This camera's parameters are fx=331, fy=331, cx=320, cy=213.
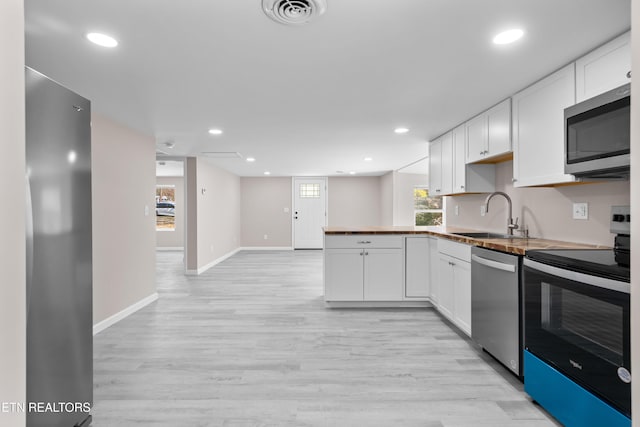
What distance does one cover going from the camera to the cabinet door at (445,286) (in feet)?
10.6

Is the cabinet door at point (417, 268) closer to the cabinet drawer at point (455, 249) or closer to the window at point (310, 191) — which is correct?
the cabinet drawer at point (455, 249)

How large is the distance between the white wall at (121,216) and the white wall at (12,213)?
2591mm

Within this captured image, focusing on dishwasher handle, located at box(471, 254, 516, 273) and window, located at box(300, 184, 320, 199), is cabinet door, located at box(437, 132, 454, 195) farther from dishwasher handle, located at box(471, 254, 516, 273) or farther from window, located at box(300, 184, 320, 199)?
window, located at box(300, 184, 320, 199)

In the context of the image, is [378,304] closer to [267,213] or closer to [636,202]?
[636,202]

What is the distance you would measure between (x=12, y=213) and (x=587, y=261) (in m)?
2.27

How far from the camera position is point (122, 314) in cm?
360

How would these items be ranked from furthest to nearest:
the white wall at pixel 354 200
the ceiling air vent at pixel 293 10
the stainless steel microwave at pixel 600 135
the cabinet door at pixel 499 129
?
A: the white wall at pixel 354 200 < the cabinet door at pixel 499 129 < the stainless steel microwave at pixel 600 135 < the ceiling air vent at pixel 293 10

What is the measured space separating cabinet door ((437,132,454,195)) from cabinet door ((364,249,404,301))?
1004mm

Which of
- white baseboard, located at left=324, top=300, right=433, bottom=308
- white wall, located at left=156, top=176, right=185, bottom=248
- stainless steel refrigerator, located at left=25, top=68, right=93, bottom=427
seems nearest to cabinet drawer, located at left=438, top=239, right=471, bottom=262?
white baseboard, located at left=324, top=300, right=433, bottom=308

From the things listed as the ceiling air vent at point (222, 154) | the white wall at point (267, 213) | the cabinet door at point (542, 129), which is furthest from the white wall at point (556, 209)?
the white wall at point (267, 213)

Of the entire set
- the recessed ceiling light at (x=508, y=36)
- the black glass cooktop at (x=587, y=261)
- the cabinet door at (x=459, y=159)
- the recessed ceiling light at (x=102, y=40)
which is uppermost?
the recessed ceiling light at (x=508, y=36)

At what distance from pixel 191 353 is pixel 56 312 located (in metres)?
1.37

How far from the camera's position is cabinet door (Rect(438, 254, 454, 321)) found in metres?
3.22


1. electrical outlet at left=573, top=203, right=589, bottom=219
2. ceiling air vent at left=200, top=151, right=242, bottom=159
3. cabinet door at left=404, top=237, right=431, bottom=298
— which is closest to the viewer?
electrical outlet at left=573, top=203, right=589, bottom=219
